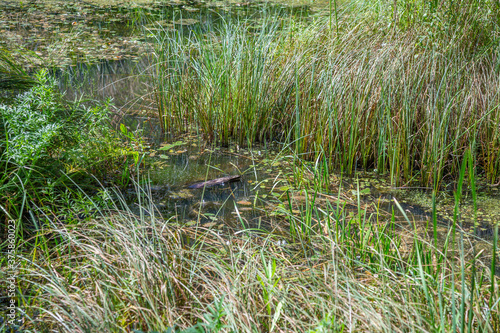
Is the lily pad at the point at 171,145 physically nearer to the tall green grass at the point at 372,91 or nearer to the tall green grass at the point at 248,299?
the tall green grass at the point at 372,91

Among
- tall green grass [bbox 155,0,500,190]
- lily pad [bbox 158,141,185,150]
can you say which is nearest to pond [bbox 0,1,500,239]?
lily pad [bbox 158,141,185,150]

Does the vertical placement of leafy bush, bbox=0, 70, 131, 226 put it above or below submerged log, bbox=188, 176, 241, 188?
above

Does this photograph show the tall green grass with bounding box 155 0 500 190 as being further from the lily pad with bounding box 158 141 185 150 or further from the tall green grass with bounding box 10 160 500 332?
the tall green grass with bounding box 10 160 500 332

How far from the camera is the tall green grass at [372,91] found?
3297 mm

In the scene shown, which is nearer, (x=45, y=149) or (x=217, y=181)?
(x=45, y=149)

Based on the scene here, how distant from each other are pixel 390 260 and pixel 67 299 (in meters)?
1.48

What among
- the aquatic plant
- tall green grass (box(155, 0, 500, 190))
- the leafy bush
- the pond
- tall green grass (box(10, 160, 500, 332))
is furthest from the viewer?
tall green grass (box(155, 0, 500, 190))

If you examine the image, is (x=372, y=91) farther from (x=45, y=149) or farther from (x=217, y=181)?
(x=45, y=149)

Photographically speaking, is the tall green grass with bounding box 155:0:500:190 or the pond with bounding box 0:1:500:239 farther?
the tall green grass with bounding box 155:0:500:190

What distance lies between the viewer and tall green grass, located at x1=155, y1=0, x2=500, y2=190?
3297 millimetres

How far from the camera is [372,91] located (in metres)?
3.44

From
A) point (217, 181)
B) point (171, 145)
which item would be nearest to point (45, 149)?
point (217, 181)

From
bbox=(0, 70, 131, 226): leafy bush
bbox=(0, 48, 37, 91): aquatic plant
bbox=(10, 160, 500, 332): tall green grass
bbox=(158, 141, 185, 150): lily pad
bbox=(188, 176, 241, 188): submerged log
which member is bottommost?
bbox=(188, 176, 241, 188): submerged log

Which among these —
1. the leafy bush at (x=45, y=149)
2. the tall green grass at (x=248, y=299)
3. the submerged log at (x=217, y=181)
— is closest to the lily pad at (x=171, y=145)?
the leafy bush at (x=45, y=149)
